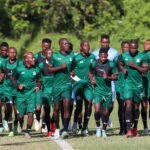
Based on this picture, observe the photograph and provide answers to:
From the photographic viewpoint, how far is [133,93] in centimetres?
1733

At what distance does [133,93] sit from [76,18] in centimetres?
2107

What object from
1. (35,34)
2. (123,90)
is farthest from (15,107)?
(35,34)

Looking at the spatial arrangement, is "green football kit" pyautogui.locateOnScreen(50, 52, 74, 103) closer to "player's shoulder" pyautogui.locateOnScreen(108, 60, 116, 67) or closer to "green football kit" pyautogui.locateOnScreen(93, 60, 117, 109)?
"green football kit" pyautogui.locateOnScreen(93, 60, 117, 109)

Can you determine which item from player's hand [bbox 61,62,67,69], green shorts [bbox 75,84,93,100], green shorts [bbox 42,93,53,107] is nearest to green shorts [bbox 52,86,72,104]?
player's hand [bbox 61,62,67,69]

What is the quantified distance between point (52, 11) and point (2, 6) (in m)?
2.28

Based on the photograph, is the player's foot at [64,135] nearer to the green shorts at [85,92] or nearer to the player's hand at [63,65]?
the green shorts at [85,92]

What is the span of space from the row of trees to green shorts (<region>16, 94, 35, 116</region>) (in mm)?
20057

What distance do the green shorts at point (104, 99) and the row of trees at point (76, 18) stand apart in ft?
65.5

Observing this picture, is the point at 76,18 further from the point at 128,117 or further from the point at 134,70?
the point at 128,117

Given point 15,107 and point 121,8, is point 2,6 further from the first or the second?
point 15,107

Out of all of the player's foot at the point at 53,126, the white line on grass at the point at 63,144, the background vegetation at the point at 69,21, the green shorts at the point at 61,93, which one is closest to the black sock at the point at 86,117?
the player's foot at the point at 53,126

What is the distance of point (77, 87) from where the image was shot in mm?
17906

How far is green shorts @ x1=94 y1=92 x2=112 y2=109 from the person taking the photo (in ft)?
57.2

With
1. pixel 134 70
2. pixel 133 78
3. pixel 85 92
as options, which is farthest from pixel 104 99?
pixel 134 70
